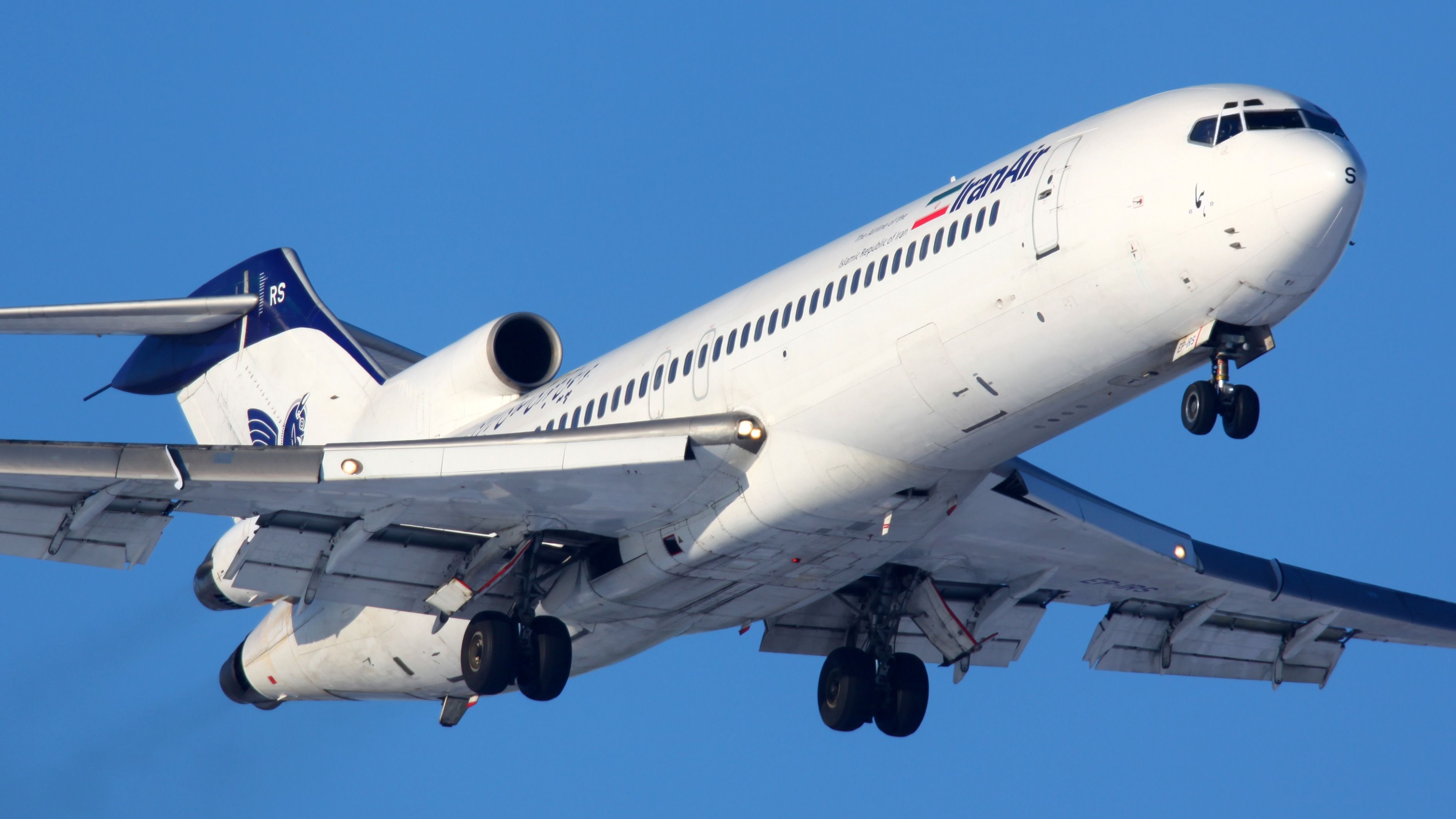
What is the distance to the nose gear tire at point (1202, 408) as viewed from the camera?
14219mm

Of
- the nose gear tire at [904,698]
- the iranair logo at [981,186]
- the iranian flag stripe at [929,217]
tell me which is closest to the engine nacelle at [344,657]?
the nose gear tire at [904,698]

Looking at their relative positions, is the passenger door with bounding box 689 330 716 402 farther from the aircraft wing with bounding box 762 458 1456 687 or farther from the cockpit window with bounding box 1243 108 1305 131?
the cockpit window with bounding box 1243 108 1305 131

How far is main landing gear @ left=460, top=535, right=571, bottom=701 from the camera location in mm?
18203

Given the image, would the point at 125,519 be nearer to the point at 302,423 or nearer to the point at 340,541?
the point at 340,541

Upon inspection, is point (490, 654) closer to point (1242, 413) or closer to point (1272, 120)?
point (1242, 413)

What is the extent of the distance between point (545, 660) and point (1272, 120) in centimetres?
909

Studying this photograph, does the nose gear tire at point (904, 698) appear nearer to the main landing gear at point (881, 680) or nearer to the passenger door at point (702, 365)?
the main landing gear at point (881, 680)

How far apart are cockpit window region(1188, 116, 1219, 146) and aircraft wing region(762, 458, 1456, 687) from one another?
4532 millimetres

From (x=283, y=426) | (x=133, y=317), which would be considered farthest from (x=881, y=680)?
(x=133, y=317)

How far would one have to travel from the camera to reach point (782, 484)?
1608 centimetres

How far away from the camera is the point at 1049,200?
14617mm

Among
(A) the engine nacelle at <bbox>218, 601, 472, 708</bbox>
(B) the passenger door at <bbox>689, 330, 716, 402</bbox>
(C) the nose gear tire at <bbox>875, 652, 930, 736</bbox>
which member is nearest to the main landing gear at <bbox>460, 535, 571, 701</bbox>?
(A) the engine nacelle at <bbox>218, 601, 472, 708</bbox>

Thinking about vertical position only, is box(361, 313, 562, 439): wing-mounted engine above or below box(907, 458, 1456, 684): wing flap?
below

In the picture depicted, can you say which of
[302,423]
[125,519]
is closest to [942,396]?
[125,519]
